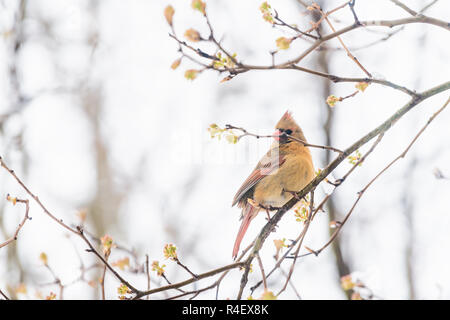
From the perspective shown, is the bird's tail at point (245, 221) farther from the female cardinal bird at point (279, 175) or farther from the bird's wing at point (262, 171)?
the bird's wing at point (262, 171)

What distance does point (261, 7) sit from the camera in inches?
79.3

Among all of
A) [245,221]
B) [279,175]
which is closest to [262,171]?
[279,175]

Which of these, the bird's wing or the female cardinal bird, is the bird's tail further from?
the bird's wing

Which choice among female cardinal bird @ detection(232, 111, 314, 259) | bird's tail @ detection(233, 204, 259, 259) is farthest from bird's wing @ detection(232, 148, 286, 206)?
bird's tail @ detection(233, 204, 259, 259)

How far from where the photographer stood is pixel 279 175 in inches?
136

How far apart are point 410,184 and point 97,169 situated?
537 centimetres

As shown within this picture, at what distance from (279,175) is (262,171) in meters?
0.14

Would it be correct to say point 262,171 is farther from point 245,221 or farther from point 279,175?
point 245,221

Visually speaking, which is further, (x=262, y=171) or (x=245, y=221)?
(x=262, y=171)

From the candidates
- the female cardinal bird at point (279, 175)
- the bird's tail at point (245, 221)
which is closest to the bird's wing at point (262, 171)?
the female cardinal bird at point (279, 175)

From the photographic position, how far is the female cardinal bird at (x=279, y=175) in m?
3.39

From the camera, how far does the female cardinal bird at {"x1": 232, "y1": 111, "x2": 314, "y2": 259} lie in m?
3.39
